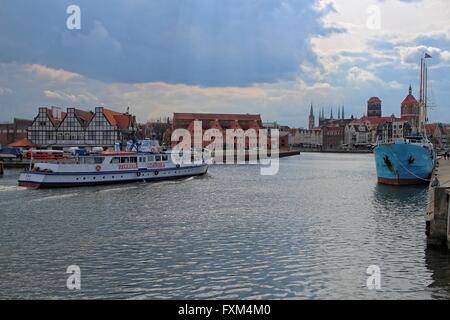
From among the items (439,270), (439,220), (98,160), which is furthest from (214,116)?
(439,270)

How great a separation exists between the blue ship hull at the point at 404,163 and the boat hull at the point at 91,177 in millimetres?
25124

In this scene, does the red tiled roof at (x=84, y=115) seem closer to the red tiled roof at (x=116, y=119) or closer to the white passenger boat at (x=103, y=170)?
the red tiled roof at (x=116, y=119)

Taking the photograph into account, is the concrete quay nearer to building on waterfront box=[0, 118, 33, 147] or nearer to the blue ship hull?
the blue ship hull

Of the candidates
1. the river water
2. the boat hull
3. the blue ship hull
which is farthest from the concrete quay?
the boat hull

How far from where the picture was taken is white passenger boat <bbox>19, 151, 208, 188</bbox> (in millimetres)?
51344

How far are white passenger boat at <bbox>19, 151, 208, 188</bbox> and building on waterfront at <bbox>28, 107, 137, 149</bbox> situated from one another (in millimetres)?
45126

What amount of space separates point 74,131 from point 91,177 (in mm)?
55380

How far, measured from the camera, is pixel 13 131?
127 meters

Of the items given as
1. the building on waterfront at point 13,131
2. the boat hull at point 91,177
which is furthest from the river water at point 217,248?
the building on waterfront at point 13,131

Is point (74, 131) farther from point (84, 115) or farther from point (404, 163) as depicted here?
point (404, 163)

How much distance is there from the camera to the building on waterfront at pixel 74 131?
104938mm
